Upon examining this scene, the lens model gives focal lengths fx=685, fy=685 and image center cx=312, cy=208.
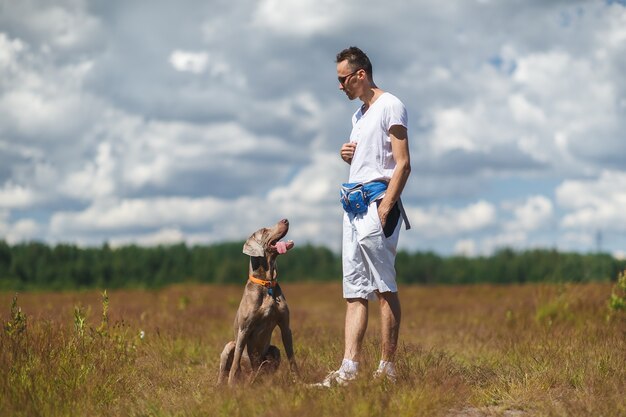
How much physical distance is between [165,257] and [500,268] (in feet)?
90.7

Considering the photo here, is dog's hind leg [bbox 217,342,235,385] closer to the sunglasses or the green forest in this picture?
the sunglasses

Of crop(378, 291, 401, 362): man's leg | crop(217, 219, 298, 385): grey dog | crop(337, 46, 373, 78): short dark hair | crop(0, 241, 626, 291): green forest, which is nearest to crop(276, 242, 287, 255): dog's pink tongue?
crop(217, 219, 298, 385): grey dog

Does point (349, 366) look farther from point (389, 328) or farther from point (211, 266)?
point (211, 266)

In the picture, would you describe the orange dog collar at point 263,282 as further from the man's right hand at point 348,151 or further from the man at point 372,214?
the man's right hand at point 348,151

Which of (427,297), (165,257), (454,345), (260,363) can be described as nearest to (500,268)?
(165,257)

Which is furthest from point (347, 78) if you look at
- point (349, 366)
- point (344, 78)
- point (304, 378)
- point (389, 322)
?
point (304, 378)

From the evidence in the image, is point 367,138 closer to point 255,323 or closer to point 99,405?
point 255,323

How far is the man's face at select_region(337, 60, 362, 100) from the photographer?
20.2 feet

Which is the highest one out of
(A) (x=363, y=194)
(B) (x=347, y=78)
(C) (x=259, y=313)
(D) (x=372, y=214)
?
(B) (x=347, y=78)

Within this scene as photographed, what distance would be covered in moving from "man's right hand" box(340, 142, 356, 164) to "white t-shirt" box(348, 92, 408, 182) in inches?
5.9

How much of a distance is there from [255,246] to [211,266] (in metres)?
46.1

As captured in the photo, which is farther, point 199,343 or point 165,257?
point 165,257

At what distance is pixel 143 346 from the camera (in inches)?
364

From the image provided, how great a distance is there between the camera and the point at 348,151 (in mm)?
6293
